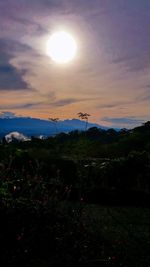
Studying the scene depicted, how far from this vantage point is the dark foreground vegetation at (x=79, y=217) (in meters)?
7.48

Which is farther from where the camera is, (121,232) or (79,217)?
(121,232)

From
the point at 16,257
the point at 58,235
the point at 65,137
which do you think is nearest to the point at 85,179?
the point at 58,235

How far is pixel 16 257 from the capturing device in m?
7.06

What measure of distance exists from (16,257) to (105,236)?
2637mm

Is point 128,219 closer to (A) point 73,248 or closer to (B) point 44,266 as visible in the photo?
(A) point 73,248

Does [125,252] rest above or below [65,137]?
below

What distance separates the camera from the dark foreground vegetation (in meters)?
7.48

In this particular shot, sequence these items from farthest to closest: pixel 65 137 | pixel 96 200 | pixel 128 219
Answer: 1. pixel 65 137
2. pixel 96 200
3. pixel 128 219

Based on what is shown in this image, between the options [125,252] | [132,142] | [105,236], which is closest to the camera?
[125,252]

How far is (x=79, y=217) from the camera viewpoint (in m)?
8.95

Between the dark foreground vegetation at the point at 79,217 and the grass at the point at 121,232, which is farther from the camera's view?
the grass at the point at 121,232

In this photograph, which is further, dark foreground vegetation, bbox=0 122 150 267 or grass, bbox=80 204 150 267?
grass, bbox=80 204 150 267

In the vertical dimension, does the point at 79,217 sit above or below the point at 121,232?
above

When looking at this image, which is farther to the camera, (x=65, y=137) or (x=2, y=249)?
(x=65, y=137)
